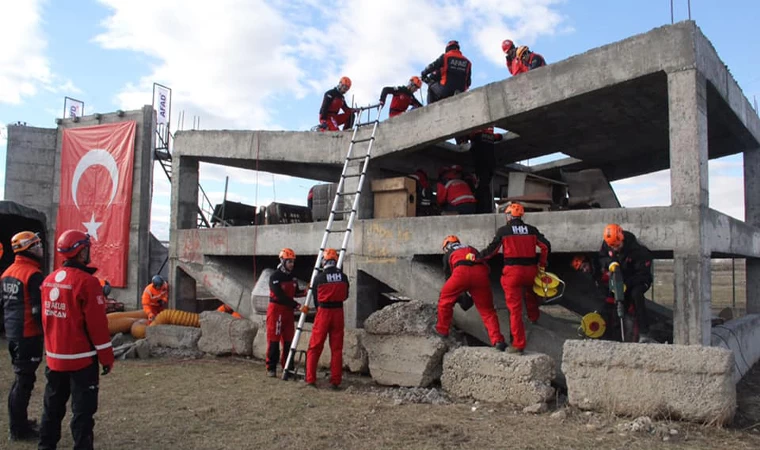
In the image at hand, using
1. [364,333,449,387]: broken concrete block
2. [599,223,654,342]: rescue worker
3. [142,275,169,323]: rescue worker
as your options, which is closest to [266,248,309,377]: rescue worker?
[364,333,449,387]: broken concrete block

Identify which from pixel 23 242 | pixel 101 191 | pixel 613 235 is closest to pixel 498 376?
pixel 613 235

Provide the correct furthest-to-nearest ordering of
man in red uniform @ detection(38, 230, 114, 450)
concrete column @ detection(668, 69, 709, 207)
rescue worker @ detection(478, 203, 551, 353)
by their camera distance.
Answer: rescue worker @ detection(478, 203, 551, 353) < concrete column @ detection(668, 69, 709, 207) < man in red uniform @ detection(38, 230, 114, 450)

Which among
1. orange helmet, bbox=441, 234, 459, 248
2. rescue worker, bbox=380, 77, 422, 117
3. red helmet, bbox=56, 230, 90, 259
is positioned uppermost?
rescue worker, bbox=380, 77, 422, 117

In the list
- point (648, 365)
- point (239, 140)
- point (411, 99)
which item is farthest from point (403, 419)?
point (239, 140)

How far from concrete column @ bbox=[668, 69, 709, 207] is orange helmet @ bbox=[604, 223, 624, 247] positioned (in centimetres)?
79

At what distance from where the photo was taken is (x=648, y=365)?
5895 millimetres

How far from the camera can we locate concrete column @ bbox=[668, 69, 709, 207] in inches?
268

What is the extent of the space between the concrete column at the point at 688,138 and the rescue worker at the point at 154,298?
10814 mm

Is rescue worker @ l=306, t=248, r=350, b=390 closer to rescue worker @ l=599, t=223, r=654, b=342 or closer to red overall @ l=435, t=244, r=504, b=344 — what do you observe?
red overall @ l=435, t=244, r=504, b=344

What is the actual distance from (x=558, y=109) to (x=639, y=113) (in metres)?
1.56

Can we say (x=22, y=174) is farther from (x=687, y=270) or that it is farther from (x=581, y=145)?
(x=687, y=270)

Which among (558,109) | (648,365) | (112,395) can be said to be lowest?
(112,395)

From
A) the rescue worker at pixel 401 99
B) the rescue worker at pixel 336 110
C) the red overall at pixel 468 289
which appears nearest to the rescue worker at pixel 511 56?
the rescue worker at pixel 401 99

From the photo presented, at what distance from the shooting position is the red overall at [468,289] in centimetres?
747
